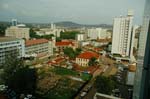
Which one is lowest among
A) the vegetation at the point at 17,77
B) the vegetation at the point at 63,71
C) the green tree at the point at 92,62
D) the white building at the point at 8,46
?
the vegetation at the point at 63,71

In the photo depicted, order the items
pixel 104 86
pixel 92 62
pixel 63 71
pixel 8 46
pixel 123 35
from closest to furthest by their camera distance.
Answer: pixel 104 86, pixel 63 71, pixel 8 46, pixel 92 62, pixel 123 35

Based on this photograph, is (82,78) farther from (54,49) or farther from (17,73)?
(54,49)

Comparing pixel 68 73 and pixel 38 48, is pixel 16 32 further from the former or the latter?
pixel 68 73

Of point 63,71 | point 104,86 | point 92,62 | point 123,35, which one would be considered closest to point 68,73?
point 63,71

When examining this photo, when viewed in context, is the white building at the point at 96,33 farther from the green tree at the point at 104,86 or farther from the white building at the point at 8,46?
the green tree at the point at 104,86

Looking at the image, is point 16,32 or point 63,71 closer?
point 63,71

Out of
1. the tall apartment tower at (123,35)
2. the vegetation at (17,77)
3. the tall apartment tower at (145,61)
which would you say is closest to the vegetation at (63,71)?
the vegetation at (17,77)
